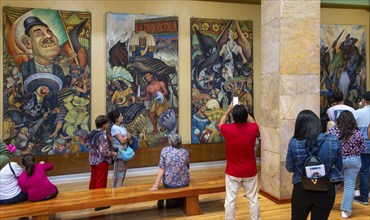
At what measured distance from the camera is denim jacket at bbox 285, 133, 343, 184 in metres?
2.62

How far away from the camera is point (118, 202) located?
13.3ft

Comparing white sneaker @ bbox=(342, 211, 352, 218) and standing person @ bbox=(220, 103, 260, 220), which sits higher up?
standing person @ bbox=(220, 103, 260, 220)

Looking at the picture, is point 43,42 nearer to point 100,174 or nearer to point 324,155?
point 100,174

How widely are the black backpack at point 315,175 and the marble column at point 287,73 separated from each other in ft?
7.27

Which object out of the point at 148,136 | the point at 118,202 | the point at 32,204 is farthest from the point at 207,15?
the point at 32,204

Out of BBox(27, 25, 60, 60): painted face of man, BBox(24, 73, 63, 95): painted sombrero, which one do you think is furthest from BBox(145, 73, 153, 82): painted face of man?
BBox(27, 25, 60, 60): painted face of man

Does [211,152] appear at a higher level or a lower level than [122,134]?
lower

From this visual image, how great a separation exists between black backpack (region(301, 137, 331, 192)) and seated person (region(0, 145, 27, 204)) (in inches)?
133

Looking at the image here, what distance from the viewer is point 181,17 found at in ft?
24.0

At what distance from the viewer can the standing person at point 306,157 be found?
8.59 ft

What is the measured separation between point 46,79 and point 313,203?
567 cm

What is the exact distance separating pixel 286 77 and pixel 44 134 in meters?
5.00

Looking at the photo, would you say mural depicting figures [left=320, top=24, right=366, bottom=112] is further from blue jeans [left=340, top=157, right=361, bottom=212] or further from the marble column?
blue jeans [left=340, top=157, right=361, bottom=212]

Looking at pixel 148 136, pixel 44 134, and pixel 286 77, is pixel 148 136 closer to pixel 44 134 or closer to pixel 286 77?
pixel 44 134
